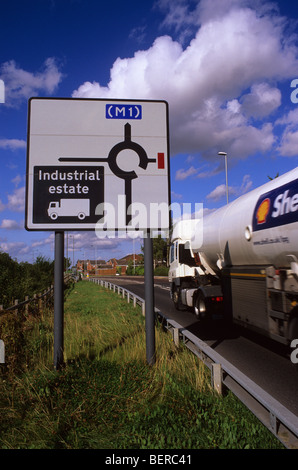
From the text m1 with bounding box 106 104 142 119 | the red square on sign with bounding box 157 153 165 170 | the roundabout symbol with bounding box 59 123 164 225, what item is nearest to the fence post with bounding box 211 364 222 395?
the roundabout symbol with bounding box 59 123 164 225

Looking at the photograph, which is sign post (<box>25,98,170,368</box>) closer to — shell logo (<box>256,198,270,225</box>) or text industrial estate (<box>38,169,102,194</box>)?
text industrial estate (<box>38,169,102,194</box>)

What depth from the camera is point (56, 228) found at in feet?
18.0

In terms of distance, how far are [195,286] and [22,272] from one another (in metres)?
9.89

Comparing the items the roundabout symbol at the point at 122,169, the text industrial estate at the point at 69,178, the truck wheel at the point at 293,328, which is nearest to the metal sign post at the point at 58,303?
the text industrial estate at the point at 69,178

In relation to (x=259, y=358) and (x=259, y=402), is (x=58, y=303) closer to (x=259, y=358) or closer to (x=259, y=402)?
(x=259, y=402)

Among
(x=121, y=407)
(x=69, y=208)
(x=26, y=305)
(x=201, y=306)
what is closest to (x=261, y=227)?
(x=69, y=208)

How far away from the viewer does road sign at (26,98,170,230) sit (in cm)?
550

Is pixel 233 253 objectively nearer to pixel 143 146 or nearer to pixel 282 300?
pixel 282 300

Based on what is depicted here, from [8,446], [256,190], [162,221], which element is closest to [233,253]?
[256,190]

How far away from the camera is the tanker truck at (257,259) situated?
246 inches

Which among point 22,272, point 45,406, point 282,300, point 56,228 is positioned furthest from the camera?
point 22,272

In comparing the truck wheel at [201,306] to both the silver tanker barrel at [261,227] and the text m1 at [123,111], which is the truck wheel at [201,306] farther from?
the text m1 at [123,111]

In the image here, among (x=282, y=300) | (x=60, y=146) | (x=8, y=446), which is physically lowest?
(x=8, y=446)

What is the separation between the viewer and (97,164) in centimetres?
562
